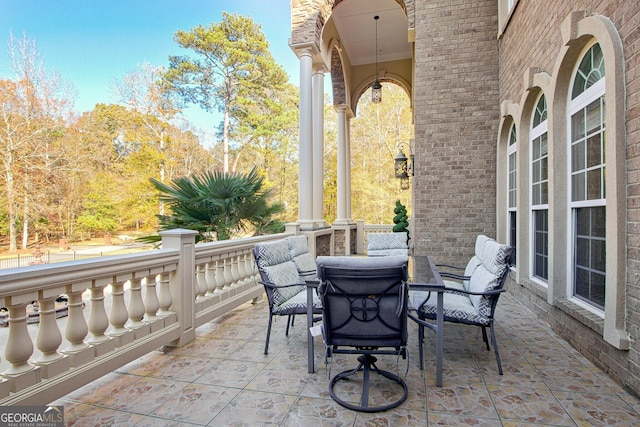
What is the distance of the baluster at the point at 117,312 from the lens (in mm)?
2354

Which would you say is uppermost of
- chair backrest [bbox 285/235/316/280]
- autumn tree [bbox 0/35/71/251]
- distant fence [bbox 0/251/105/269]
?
autumn tree [bbox 0/35/71/251]

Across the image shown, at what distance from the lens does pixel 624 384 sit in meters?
2.11

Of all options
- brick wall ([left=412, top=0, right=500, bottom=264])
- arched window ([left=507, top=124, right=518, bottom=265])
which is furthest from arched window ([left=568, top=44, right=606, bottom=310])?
brick wall ([left=412, top=0, right=500, bottom=264])

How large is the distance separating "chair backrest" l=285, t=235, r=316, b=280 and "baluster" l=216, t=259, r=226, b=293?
0.92 metres

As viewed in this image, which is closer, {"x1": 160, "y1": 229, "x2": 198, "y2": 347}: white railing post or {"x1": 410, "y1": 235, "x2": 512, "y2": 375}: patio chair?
{"x1": 410, "y1": 235, "x2": 512, "y2": 375}: patio chair

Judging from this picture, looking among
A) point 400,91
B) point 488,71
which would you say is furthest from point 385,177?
point 488,71

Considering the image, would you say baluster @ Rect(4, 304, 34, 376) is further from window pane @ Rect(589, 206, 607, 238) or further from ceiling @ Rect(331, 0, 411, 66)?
ceiling @ Rect(331, 0, 411, 66)

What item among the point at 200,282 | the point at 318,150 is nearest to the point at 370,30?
the point at 318,150

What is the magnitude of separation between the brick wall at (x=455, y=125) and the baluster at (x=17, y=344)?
515cm

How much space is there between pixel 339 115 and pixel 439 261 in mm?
5863

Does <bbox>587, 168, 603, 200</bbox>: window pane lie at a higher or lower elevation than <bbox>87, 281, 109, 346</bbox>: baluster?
higher

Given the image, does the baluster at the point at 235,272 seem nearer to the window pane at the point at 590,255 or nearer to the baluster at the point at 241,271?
the baluster at the point at 241,271

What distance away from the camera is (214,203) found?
422cm

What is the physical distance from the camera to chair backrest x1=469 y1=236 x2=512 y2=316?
230cm
